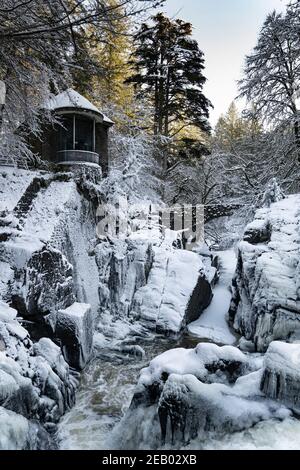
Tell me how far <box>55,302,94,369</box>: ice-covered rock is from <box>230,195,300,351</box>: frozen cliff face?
446 cm

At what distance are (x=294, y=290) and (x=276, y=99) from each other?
833 centimetres

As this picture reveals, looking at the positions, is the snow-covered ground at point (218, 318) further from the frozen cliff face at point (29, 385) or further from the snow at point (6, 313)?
the snow at point (6, 313)

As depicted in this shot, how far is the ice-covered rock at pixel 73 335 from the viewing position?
26.0 feet

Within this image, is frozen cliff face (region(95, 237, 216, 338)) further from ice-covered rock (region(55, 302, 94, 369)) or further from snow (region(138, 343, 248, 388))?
snow (region(138, 343, 248, 388))

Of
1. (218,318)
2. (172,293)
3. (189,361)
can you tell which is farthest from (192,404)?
(218,318)

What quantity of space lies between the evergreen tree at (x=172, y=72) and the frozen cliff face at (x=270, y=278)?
7772 mm

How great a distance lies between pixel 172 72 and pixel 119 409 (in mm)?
→ 15856

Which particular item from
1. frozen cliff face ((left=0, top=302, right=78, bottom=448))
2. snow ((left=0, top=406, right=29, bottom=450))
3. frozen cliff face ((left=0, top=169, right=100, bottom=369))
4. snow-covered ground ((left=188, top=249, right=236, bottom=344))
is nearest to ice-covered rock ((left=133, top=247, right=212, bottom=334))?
snow-covered ground ((left=188, top=249, right=236, bottom=344))

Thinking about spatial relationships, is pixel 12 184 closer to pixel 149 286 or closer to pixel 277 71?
pixel 149 286

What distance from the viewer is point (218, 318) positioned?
39.6 ft

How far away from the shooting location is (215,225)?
79.9ft

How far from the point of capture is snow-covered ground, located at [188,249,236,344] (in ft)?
35.0

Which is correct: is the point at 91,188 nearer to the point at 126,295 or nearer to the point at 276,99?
the point at 126,295

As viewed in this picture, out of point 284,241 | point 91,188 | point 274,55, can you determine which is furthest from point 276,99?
point 91,188
